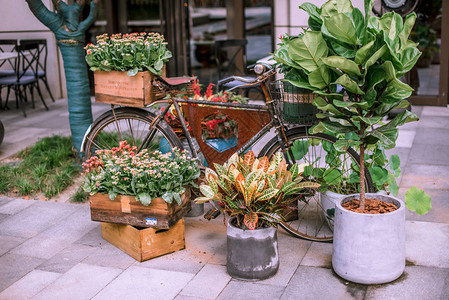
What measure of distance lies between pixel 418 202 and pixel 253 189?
1378 millimetres

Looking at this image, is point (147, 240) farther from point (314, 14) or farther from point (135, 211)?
point (314, 14)

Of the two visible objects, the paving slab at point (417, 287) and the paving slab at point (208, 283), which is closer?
the paving slab at point (417, 287)

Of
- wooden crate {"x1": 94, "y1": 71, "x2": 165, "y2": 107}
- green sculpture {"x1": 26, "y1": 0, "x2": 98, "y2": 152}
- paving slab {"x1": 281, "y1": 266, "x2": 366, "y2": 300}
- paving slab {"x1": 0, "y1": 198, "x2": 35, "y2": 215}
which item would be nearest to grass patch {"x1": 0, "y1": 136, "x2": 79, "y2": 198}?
paving slab {"x1": 0, "y1": 198, "x2": 35, "y2": 215}

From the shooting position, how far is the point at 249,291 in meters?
3.84

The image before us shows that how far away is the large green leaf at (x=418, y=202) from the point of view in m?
4.37

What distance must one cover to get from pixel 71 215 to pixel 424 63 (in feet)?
20.1

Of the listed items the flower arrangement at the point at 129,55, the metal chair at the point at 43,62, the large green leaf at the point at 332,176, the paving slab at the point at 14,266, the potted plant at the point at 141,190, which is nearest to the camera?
the paving slab at the point at 14,266

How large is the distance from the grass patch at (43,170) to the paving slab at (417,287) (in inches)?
131

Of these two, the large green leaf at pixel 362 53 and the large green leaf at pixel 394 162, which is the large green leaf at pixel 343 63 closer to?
the large green leaf at pixel 362 53

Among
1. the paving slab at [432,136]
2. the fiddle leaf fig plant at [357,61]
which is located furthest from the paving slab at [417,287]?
the paving slab at [432,136]

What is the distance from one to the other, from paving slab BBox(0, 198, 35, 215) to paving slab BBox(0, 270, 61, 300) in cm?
137

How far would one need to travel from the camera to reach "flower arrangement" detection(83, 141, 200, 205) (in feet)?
13.8

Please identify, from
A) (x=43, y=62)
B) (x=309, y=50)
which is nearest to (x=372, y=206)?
(x=309, y=50)

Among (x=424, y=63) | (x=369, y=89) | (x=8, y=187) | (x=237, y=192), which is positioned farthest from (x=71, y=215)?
(x=424, y=63)
